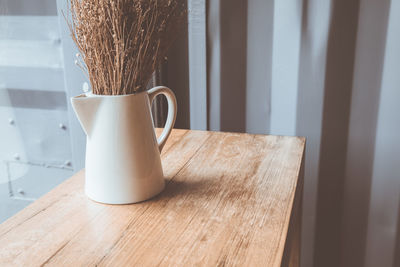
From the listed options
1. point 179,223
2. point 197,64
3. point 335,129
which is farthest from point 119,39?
point 335,129

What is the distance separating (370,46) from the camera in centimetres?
138

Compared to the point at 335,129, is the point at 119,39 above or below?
above

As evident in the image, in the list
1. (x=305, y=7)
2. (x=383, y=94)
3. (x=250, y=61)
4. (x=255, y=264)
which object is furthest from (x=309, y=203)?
(x=255, y=264)

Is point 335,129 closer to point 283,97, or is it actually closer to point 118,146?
point 283,97

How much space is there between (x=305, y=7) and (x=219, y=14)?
32 cm

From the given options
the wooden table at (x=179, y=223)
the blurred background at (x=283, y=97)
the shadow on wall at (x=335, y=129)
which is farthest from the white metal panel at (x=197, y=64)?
the wooden table at (x=179, y=223)

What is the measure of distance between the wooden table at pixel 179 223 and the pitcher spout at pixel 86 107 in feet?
0.58

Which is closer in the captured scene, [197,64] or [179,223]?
[179,223]

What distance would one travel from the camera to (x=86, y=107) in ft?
2.59

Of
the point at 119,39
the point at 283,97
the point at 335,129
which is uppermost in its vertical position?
the point at 119,39

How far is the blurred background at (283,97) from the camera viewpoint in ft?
4.14

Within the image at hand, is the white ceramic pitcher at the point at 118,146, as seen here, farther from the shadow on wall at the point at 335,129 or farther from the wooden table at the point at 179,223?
the shadow on wall at the point at 335,129

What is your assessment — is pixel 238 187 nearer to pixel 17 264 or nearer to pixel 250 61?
pixel 17 264

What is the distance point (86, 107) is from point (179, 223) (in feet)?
0.96
